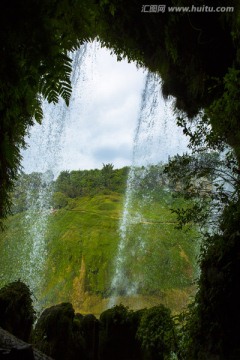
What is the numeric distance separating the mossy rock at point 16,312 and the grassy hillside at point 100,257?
10.0 meters

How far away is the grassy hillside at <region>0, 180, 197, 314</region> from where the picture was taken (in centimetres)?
1481

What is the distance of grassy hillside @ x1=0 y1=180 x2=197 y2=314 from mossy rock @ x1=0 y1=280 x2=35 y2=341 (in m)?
10.0

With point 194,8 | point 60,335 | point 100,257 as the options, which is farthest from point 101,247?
point 194,8

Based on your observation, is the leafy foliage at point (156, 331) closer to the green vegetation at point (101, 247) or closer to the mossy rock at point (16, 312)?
the mossy rock at point (16, 312)

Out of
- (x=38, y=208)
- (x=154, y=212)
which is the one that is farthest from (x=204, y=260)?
(x=38, y=208)

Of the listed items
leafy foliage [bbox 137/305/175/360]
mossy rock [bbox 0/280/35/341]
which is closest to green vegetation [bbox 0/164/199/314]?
leafy foliage [bbox 137/305/175/360]

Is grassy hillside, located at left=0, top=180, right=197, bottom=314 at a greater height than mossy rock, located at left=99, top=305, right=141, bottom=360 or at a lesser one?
greater

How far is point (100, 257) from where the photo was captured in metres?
16.4

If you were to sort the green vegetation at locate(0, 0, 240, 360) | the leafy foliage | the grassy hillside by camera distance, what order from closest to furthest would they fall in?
the green vegetation at locate(0, 0, 240, 360) → the leafy foliage → the grassy hillside

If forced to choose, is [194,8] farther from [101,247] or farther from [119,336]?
[101,247]

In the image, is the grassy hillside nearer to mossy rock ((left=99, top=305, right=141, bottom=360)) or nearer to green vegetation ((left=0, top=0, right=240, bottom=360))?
mossy rock ((left=99, top=305, right=141, bottom=360))

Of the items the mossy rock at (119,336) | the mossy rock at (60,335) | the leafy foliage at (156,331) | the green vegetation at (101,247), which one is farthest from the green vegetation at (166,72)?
the green vegetation at (101,247)

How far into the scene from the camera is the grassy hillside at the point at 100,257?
48.6ft

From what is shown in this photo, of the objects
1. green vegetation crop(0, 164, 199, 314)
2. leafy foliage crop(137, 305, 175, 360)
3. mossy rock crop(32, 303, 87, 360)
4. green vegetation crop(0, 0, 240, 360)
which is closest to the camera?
green vegetation crop(0, 0, 240, 360)
